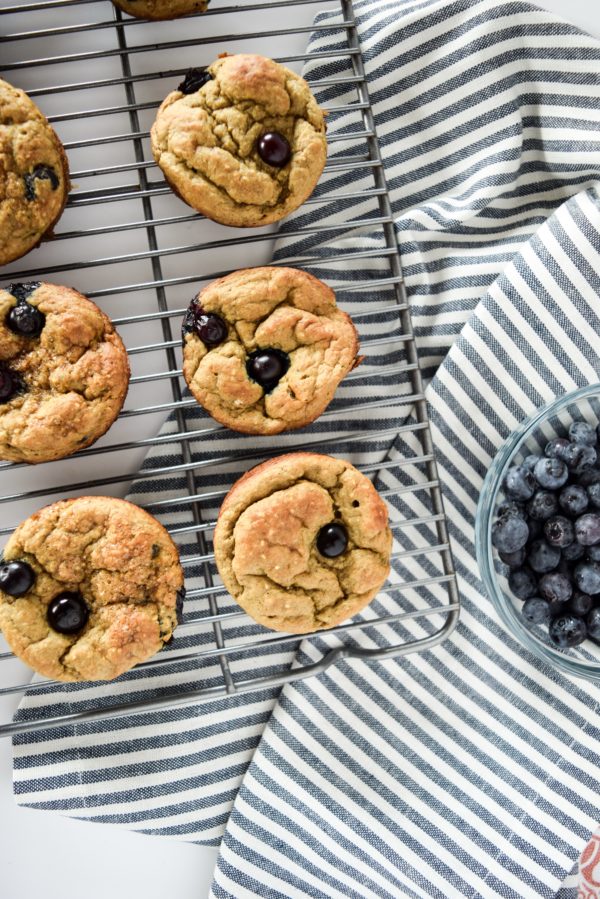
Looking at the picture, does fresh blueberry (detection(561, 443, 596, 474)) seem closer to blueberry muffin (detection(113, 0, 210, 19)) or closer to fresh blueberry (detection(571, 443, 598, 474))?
fresh blueberry (detection(571, 443, 598, 474))

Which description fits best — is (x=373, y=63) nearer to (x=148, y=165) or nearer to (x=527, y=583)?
(x=148, y=165)

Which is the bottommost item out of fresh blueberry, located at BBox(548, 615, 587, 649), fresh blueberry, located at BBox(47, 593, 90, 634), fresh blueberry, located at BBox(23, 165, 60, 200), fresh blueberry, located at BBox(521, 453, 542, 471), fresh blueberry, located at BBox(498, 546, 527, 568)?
fresh blueberry, located at BBox(548, 615, 587, 649)

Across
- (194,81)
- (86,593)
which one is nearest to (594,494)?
(86,593)

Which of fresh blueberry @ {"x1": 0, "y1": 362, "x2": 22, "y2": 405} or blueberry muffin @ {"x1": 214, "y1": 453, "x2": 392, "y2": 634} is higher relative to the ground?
fresh blueberry @ {"x1": 0, "y1": 362, "x2": 22, "y2": 405}

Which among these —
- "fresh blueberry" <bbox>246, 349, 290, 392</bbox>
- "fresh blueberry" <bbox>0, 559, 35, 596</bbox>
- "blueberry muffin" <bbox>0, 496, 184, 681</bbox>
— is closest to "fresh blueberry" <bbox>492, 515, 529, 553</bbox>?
"fresh blueberry" <bbox>246, 349, 290, 392</bbox>

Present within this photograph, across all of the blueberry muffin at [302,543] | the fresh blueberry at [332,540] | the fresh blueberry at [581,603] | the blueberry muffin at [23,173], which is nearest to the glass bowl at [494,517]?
the fresh blueberry at [581,603]

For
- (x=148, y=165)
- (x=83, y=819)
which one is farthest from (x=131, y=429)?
(x=83, y=819)
